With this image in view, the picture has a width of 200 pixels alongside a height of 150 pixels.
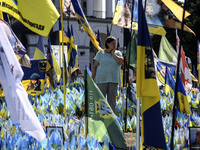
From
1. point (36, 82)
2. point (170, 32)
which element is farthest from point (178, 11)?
point (170, 32)

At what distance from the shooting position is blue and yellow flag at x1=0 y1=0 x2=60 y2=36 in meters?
4.75

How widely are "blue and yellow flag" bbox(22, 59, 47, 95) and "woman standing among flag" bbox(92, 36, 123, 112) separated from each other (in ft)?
9.77

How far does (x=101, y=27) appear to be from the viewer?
35.8 metres

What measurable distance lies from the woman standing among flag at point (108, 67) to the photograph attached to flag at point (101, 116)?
1967 mm

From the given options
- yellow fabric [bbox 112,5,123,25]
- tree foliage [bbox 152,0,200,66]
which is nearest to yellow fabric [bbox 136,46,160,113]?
yellow fabric [bbox 112,5,123,25]

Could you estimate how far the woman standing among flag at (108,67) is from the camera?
580 cm

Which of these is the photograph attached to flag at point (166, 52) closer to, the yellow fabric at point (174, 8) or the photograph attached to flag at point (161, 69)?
the photograph attached to flag at point (161, 69)

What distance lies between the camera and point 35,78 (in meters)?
9.21

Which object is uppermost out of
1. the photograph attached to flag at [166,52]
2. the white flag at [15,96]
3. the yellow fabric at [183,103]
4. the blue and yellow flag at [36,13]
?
the blue and yellow flag at [36,13]

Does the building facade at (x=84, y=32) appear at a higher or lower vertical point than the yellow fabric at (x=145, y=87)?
higher

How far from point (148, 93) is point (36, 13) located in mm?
1982

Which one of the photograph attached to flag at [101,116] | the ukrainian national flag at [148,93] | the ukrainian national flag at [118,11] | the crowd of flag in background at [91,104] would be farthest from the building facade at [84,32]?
the ukrainian national flag at [148,93]

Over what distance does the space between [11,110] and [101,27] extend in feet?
107

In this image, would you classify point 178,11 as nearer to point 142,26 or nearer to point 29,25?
point 142,26
